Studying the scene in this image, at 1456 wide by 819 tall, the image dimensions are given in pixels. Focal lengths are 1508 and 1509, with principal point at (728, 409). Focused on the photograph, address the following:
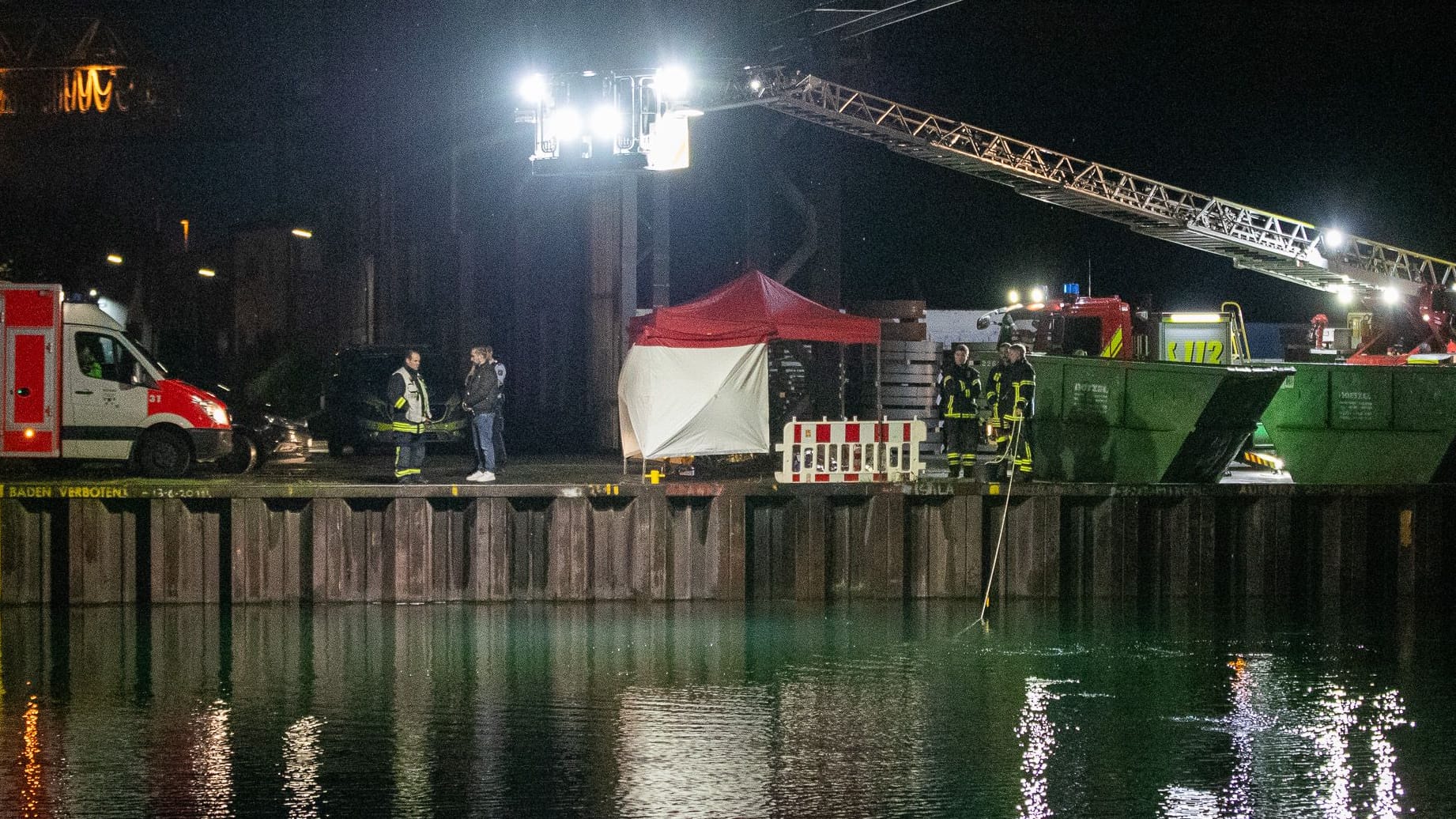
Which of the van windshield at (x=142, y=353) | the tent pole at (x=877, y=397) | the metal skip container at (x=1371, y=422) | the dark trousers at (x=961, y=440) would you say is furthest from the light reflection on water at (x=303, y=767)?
the tent pole at (x=877, y=397)

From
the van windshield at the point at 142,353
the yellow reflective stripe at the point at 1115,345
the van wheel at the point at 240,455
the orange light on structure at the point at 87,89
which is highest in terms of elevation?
the orange light on structure at the point at 87,89

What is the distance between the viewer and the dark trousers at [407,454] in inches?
671

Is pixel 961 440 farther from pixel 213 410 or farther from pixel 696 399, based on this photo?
pixel 213 410

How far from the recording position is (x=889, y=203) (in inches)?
1511

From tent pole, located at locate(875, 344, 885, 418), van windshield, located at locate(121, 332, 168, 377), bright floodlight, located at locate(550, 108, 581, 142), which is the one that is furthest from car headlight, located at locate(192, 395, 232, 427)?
tent pole, located at locate(875, 344, 885, 418)

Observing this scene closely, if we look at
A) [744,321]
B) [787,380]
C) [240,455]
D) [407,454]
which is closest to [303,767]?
[407,454]

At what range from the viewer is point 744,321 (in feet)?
60.4

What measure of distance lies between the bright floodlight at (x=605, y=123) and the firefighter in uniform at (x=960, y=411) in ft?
30.5

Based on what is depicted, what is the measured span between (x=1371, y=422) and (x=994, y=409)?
4.50 metres

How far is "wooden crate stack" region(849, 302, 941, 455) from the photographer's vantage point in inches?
1025

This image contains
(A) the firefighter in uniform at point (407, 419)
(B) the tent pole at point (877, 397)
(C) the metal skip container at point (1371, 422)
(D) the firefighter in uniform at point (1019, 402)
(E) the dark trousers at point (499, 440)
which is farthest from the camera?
(B) the tent pole at point (877, 397)

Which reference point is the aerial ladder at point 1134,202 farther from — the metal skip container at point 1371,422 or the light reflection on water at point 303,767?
the light reflection on water at point 303,767

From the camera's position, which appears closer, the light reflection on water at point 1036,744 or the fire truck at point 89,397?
the light reflection on water at point 1036,744

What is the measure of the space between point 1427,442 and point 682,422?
28.9 feet
